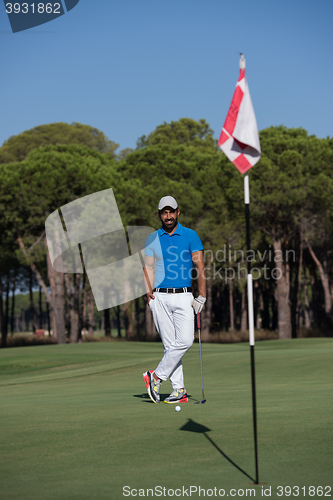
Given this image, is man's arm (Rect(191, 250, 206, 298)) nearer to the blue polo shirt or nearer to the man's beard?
the blue polo shirt

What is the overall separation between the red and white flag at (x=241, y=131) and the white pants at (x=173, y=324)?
2913 millimetres

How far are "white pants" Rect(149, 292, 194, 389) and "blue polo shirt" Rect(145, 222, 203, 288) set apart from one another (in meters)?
0.16

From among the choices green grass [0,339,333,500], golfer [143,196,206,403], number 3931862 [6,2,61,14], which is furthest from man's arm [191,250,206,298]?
number 3931862 [6,2,61,14]

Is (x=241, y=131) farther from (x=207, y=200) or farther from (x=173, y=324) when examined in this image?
(x=207, y=200)

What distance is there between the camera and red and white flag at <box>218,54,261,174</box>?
4.67m

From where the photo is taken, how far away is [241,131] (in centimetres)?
470

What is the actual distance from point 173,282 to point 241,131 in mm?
3015

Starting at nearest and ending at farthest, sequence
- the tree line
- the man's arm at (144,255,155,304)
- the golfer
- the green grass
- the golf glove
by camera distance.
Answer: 1. the green grass
2. the golf glove
3. the golfer
4. the man's arm at (144,255,155,304)
5. the tree line

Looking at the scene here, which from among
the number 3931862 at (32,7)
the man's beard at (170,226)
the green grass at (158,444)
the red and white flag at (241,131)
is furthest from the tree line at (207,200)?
the red and white flag at (241,131)

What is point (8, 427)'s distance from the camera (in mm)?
6332

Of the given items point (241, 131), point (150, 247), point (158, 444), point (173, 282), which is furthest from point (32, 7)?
point (158, 444)

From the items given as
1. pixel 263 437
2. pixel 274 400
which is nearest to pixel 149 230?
pixel 274 400

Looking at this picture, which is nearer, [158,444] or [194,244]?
[158,444]

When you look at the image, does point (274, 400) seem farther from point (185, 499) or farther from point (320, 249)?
point (320, 249)
